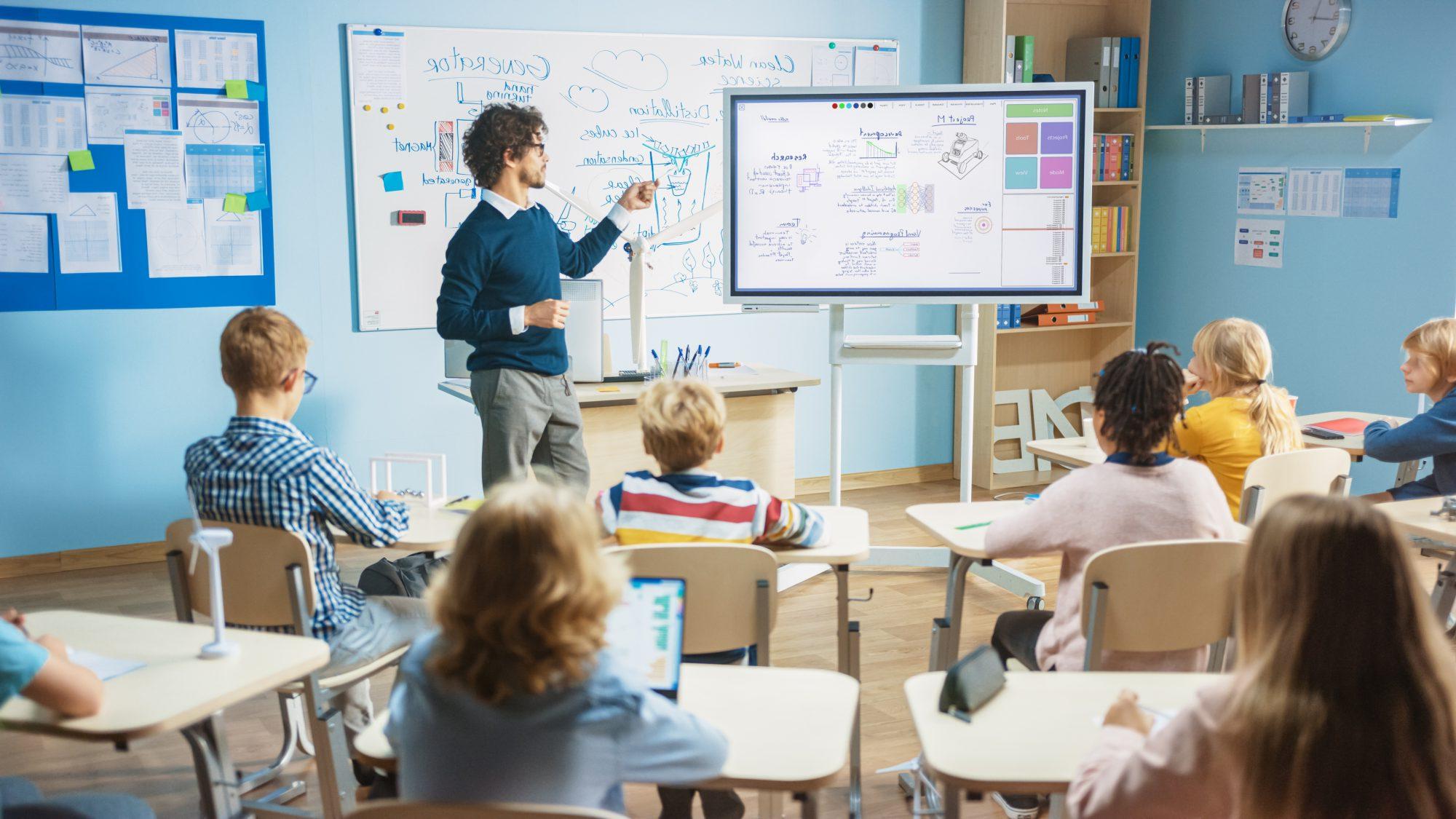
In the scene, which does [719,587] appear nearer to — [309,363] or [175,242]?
[309,363]

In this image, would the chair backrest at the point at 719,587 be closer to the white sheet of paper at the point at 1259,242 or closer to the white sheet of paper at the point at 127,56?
the white sheet of paper at the point at 127,56

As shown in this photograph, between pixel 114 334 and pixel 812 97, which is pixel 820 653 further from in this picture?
A: pixel 114 334

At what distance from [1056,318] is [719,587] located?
14.1ft

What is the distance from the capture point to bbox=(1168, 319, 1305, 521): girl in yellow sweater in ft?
11.1

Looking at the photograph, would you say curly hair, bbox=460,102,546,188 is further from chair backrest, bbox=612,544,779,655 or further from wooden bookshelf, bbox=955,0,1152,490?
wooden bookshelf, bbox=955,0,1152,490

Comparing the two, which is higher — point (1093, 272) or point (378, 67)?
point (378, 67)

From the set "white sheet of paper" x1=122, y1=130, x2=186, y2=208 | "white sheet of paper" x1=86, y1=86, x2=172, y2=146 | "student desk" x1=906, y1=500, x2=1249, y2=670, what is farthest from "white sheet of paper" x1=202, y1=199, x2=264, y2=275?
"student desk" x1=906, y1=500, x2=1249, y2=670

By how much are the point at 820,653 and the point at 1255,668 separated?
101 inches

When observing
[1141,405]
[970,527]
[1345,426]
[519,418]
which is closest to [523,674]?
[1141,405]

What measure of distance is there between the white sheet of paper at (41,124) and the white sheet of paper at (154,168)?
0.17m

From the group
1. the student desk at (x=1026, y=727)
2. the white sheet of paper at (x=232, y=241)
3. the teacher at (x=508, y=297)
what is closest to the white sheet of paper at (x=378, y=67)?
→ the white sheet of paper at (x=232, y=241)

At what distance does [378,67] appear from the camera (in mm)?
4973

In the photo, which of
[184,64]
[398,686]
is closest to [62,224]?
[184,64]

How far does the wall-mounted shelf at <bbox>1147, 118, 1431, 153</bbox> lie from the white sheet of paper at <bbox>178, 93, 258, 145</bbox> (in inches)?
163
